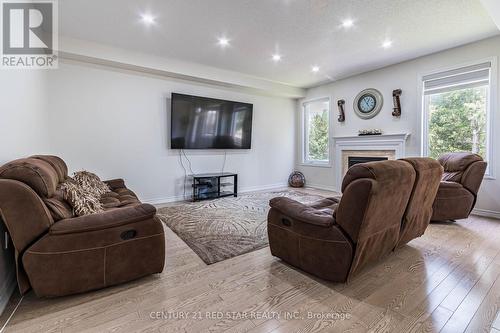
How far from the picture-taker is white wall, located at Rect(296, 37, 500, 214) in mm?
3668

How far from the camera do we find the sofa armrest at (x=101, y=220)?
63.5 inches

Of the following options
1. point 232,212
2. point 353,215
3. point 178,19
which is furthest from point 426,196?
point 178,19

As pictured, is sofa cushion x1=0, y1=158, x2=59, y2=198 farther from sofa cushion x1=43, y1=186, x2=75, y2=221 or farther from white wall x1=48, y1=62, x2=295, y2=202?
white wall x1=48, y1=62, x2=295, y2=202

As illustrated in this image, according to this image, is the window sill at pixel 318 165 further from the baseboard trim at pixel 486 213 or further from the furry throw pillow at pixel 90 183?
the furry throw pillow at pixel 90 183

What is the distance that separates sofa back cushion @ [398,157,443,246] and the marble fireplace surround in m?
2.45

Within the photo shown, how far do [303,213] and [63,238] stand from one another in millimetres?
1709

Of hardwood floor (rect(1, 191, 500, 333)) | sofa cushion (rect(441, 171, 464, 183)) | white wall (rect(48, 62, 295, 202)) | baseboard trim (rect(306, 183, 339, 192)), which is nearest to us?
hardwood floor (rect(1, 191, 500, 333))

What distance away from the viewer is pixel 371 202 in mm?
1634

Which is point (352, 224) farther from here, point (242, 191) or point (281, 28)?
point (242, 191)

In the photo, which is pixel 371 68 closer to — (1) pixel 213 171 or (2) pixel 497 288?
(1) pixel 213 171

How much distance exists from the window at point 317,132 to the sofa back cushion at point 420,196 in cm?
366

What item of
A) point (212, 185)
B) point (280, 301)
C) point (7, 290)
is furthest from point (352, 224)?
point (212, 185)

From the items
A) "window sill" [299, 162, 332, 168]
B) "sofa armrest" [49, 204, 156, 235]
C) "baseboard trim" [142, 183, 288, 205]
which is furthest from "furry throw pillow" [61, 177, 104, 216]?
"window sill" [299, 162, 332, 168]

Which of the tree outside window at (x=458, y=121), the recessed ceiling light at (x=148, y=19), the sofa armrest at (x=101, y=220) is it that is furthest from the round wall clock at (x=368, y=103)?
the sofa armrest at (x=101, y=220)
